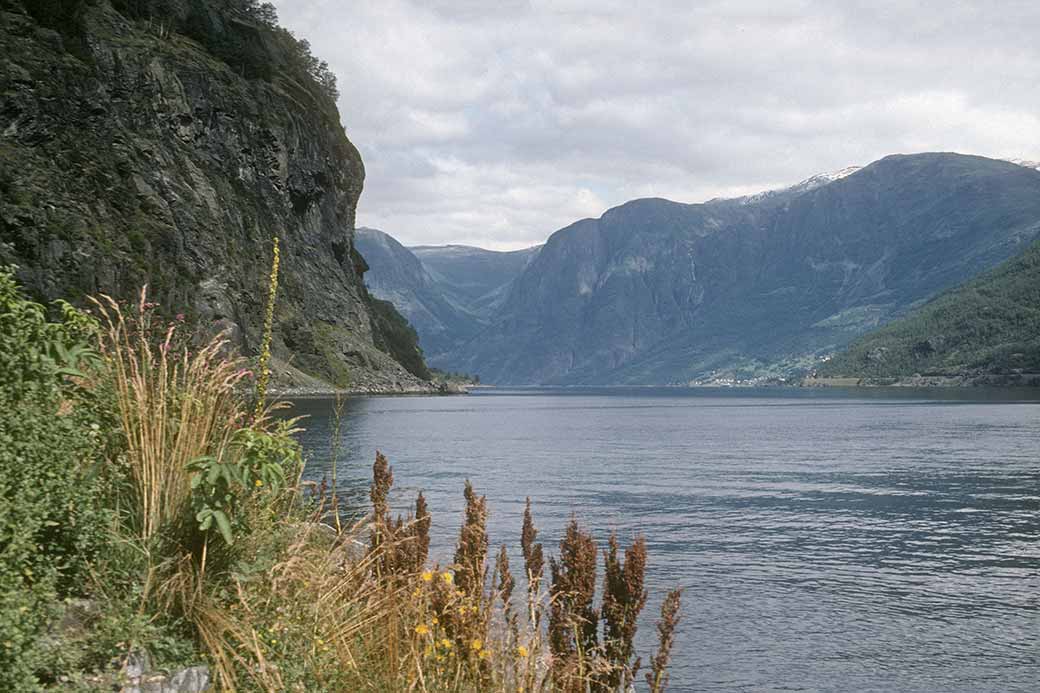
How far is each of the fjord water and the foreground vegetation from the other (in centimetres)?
968

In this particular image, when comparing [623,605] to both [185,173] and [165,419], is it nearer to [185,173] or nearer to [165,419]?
[165,419]

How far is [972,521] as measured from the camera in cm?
3691

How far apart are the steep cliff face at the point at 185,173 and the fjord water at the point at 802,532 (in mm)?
22314

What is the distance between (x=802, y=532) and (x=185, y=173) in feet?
330

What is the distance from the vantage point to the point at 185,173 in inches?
4510

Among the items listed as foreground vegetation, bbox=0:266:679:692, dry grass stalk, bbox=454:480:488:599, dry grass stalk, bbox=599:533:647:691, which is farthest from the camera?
dry grass stalk, bbox=599:533:647:691

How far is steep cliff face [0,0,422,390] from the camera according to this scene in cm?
8694

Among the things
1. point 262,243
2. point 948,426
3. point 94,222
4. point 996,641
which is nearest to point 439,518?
point 996,641

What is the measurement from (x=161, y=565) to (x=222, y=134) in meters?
136

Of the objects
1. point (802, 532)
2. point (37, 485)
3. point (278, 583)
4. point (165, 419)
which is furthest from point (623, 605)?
point (802, 532)

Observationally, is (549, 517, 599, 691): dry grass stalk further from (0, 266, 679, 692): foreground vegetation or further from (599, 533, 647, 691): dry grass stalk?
(599, 533, 647, 691): dry grass stalk

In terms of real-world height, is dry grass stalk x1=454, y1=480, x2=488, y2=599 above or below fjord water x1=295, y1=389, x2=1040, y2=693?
above

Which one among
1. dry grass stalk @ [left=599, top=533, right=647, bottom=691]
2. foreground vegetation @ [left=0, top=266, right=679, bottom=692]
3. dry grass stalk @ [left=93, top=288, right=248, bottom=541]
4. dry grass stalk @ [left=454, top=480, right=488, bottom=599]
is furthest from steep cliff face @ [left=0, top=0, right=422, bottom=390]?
dry grass stalk @ [left=599, top=533, right=647, bottom=691]

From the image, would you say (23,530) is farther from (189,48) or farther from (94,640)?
(189,48)
